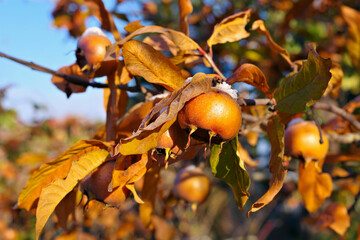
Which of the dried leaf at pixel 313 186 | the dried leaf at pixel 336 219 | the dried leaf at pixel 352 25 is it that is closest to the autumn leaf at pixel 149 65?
the dried leaf at pixel 313 186

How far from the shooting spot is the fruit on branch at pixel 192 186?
1236mm

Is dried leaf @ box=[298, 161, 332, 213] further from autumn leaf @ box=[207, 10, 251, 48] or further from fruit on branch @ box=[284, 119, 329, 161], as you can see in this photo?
autumn leaf @ box=[207, 10, 251, 48]

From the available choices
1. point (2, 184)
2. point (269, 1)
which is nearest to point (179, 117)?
point (269, 1)

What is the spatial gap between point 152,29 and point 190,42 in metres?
0.11

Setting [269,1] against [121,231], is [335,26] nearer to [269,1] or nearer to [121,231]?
[269,1]

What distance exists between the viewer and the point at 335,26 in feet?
9.36

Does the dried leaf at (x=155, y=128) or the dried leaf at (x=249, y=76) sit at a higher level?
the dried leaf at (x=155, y=128)

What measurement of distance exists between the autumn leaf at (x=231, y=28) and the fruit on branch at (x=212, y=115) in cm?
35

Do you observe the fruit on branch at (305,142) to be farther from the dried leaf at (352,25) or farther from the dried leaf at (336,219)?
the dried leaf at (352,25)

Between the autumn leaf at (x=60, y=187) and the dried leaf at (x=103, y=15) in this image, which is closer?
the autumn leaf at (x=60, y=187)

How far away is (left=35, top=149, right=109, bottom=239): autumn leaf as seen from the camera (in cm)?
61

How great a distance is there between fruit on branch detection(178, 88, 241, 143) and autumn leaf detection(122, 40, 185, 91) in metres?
0.12

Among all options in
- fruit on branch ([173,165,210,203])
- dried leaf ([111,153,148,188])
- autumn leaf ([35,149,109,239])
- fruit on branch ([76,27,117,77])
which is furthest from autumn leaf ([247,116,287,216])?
fruit on branch ([173,165,210,203])

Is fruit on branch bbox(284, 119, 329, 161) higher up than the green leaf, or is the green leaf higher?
the green leaf
